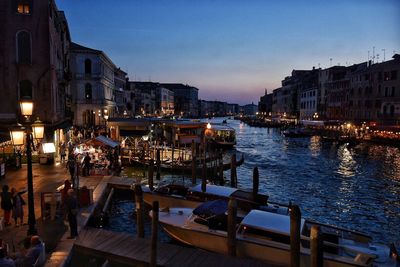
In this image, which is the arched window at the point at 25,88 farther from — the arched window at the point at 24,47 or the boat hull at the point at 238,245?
the boat hull at the point at 238,245

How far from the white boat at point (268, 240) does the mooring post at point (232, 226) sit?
256 millimetres

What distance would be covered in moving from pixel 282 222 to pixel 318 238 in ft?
9.20

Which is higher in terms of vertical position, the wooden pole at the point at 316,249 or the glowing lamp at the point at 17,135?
the glowing lamp at the point at 17,135

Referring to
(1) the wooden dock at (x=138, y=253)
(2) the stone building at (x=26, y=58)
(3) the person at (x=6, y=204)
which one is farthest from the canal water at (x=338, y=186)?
(2) the stone building at (x=26, y=58)

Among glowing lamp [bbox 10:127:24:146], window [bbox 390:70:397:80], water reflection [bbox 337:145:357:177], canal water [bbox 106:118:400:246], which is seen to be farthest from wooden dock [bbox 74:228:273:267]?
window [bbox 390:70:397:80]

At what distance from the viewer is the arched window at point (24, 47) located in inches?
973

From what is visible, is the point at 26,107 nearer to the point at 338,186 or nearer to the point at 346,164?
the point at 338,186

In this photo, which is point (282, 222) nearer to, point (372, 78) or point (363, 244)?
point (363, 244)

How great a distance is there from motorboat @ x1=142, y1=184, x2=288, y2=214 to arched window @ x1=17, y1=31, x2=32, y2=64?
12.8 m

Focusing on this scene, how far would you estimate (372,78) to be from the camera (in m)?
66.7

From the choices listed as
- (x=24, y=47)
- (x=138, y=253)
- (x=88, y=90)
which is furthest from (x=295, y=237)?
(x=88, y=90)

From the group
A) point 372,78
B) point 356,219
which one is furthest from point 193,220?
point 372,78

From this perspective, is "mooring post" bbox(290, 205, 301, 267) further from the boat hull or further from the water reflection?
the water reflection

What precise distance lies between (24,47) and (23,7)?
256 centimetres
